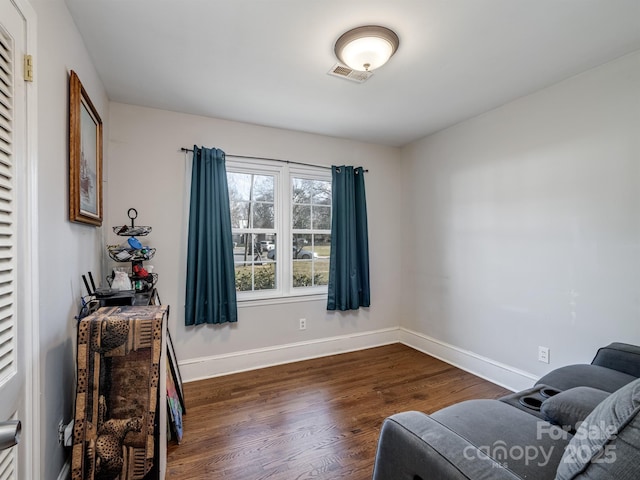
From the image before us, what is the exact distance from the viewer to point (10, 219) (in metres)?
1.09

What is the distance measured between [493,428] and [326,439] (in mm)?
1206

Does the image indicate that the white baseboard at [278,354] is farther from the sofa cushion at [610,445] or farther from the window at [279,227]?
the sofa cushion at [610,445]

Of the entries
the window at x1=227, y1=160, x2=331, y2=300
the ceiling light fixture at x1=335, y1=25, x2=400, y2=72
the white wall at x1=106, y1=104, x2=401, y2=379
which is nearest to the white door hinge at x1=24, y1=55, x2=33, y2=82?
the ceiling light fixture at x1=335, y1=25, x2=400, y2=72

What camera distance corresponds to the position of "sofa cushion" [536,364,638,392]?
1574 mm

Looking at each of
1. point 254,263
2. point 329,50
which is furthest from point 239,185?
point 329,50

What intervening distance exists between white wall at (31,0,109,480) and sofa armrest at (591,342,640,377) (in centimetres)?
297

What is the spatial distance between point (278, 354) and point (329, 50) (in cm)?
290

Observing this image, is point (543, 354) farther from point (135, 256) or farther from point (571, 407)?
point (135, 256)

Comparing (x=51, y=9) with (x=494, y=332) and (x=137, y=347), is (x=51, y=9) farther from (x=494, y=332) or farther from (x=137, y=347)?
(x=494, y=332)

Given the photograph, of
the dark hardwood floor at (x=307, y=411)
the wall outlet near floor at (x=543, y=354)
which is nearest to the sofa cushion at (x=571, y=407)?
the dark hardwood floor at (x=307, y=411)

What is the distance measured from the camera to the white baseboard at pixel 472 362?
8.80 ft

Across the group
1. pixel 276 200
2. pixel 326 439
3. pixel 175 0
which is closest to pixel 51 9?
pixel 175 0

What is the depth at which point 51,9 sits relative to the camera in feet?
4.74

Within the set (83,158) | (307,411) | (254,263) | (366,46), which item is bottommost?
(307,411)
